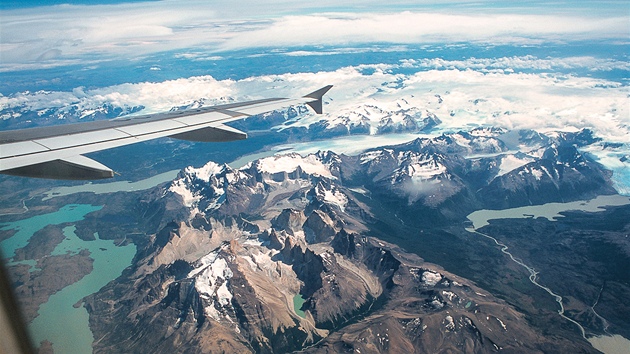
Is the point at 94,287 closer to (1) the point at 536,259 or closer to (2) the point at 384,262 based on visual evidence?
(2) the point at 384,262

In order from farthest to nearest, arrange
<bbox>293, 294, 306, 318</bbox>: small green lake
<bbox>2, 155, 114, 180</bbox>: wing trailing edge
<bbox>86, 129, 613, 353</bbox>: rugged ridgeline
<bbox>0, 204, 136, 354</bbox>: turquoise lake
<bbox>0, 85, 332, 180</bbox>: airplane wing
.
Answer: <bbox>293, 294, 306, 318</bbox>: small green lake, <bbox>86, 129, 613, 353</bbox>: rugged ridgeline, <bbox>0, 204, 136, 354</bbox>: turquoise lake, <bbox>0, 85, 332, 180</bbox>: airplane wing, <bbox>2, 155, 114, 180</bbox>: wing trailing edge

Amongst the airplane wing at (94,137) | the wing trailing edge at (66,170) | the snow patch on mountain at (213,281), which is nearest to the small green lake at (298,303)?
the snow patch on mountain at (213,281)

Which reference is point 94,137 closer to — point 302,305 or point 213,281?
point 302,305

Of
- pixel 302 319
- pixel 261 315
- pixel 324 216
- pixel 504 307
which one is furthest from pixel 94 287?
pixel 504 307

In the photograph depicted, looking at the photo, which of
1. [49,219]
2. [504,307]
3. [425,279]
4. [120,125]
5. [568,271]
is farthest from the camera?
[49,219]

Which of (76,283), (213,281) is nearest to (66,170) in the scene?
(213,281)

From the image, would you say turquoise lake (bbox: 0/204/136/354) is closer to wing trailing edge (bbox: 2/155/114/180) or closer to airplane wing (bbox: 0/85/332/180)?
airplane wing (bbox: 0/85/332/180)

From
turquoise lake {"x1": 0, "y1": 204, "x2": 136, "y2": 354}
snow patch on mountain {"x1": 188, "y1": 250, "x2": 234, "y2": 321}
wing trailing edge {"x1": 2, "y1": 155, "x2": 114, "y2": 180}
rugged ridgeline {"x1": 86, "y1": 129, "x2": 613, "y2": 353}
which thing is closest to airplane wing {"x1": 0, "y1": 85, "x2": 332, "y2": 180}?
wing trailing edge {"x1": 2, "y1": 155, "x2": 114, "y2": 180}

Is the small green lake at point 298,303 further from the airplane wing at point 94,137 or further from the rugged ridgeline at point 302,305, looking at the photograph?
the airplane wing at point 94,137

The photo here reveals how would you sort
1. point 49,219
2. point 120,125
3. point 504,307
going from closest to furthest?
point 120,125 < point 504,307 < point 49,219

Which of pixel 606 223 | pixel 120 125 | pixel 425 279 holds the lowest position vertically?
pixel 606 223
